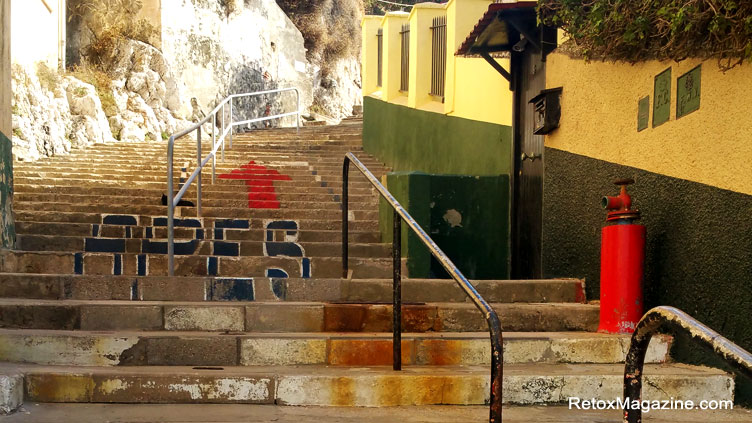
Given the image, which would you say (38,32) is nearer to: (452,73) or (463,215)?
(452,73)

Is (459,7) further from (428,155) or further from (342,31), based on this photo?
(342,31)

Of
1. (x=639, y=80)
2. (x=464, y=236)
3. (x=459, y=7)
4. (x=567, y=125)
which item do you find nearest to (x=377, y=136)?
(x=459, y=7)

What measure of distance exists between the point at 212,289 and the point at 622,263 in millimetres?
2368

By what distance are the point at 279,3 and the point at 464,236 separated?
18982 millimetres

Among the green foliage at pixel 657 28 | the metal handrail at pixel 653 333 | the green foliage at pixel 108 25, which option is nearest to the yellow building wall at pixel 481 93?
the green foliage at pixel 657 28

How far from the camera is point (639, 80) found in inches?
192

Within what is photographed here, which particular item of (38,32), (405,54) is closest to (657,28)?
(405,54)

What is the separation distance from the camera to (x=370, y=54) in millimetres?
12422

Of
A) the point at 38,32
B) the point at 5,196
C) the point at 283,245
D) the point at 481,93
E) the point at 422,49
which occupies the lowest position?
the point at 283,245

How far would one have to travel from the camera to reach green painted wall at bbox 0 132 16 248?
570cm

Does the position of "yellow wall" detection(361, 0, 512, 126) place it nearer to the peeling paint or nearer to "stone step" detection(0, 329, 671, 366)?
the peeling paint

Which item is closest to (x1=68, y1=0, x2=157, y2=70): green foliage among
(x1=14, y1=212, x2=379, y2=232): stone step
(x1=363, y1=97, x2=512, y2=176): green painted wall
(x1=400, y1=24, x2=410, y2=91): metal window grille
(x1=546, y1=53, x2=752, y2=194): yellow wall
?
(x1=363, y1=97, x2=512, y2=176): green painted wall

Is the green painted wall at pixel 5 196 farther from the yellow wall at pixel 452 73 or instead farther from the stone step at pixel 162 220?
the yellow wall at pixel 452 73

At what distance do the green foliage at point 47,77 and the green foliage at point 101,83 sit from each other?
1081mm
